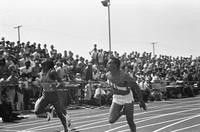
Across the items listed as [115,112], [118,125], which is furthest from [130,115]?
[118,125]

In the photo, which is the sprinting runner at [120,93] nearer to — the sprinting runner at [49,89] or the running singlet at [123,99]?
the running singlet at [123,99]

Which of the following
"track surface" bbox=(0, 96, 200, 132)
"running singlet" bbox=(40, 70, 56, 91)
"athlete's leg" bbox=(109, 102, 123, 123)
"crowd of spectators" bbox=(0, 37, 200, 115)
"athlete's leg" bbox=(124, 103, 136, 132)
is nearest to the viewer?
"athlete's leg" bbox=(124, 103, 136, 132)

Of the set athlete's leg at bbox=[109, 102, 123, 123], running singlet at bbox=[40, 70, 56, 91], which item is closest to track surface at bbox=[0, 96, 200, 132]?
running singlet at bbox=[40, 70, 56, 91]

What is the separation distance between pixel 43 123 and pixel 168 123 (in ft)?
13.0

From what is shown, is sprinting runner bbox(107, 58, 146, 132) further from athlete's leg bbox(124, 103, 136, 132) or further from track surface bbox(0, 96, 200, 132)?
track surface bbox(0, 96, 200, 132)

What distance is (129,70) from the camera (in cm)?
2300

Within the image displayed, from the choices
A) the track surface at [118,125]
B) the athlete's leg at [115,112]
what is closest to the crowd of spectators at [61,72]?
the track surface at [118,125]

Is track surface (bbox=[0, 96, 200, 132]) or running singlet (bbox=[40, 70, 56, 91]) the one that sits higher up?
running singlet (bbox=[40, 70, 56, 91])

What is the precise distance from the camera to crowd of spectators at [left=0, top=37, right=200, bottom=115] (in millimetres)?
16750

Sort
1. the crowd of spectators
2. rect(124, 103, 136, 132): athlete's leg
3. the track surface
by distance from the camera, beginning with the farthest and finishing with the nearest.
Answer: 1. the crowd of spectators
2. the track surface
3. rect(124, 103, 136, 132): athlete's leg

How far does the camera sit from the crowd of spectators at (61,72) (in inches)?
659

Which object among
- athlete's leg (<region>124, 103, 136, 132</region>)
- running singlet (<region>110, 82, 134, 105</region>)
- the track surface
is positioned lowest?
the track surface

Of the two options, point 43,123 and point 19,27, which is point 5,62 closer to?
point 43,123

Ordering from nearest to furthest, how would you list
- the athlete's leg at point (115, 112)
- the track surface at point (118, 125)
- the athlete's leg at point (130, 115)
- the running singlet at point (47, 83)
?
1. the athlete's leg at point (130, 115)
2. the athlete's leg at point (115, 112)
3. the running singlet at point (47, 83)
4. the track surface at point (118, 125)
